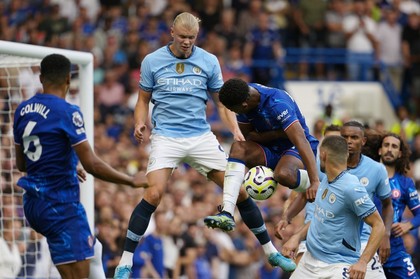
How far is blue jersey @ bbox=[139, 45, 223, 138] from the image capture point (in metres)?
11.2

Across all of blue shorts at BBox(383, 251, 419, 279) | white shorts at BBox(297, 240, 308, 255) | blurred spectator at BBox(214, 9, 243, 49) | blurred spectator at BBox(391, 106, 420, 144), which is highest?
blurred spectator at BBox(214, 9, 243, 49)

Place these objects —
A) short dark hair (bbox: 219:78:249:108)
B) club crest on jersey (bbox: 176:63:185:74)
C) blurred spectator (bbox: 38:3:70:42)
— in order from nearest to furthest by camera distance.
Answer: short dark hair (bbox: 219:78:249:108) < club crest on jersey (bbox: 176:63:185:74) < blurred spectator (bbox: 38:3:70:42)

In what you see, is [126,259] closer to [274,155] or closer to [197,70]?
[274,155]

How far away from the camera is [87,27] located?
22.5m

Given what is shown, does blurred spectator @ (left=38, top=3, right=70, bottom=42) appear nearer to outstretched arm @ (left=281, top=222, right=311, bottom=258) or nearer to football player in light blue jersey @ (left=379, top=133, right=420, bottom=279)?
football player in light blue jersey @ (left=379, top=133, right=420, bottom=279)

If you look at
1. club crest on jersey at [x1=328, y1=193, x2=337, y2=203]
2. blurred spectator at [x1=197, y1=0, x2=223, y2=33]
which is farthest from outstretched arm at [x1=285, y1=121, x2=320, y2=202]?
blurred spectator at [x1=197, y1=0, x2=223, y2=33]

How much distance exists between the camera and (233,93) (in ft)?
35.1

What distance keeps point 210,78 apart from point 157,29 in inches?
436

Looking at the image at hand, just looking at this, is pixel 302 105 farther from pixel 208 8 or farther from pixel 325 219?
pixel 325 219

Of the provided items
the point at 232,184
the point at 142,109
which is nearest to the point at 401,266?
the point at 232,184

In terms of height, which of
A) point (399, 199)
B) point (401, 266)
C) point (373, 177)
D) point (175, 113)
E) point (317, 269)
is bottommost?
point (401, 266)

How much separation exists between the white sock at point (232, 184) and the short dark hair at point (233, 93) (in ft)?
2.29

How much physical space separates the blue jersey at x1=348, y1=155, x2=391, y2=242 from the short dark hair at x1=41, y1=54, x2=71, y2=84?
320cm

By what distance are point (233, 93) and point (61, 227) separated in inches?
84.1
